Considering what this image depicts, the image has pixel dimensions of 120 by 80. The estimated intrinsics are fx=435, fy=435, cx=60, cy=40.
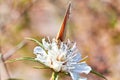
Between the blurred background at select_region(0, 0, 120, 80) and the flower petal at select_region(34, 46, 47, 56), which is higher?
the blurred background at select_region(0, 0, 120, 80)

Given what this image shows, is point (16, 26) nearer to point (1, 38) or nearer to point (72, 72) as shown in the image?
point (1, 38)

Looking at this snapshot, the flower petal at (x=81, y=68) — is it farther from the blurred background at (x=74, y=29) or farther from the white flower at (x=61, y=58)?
the blurred background at (x=74, y=29)

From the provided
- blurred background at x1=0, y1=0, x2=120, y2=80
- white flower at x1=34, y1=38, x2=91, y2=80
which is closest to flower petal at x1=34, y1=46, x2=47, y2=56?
white flower at x1=34, y1=38, x2=91, y2=80

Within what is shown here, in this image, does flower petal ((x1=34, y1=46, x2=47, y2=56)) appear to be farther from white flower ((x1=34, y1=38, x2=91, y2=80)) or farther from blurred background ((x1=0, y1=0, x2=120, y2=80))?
blurred background ((x1=0, y1=0, x2=120, y2=80))

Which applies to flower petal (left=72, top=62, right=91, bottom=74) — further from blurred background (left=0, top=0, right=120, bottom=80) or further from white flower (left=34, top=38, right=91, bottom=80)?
blurred background (left=0, top=0, right=120, bottom=80)

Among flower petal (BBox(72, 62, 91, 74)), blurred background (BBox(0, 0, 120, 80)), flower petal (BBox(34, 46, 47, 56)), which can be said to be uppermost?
blurred background (BBox(0, 0, 120, 80))

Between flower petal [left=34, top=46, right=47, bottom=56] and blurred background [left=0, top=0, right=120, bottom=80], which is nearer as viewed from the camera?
flower petal [left=34, top=46, right=47, bottom=56]

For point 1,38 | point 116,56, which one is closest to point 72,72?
point 1,38
